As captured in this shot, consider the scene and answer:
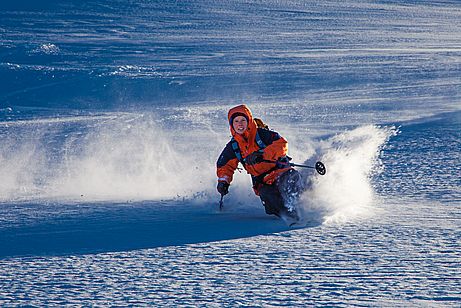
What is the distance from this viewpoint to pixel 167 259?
630 centimetres

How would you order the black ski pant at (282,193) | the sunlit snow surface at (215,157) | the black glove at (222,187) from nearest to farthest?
1. the sunlit snow surface at (215,157)
2. the black ski pant at (282,193)
3. the black glove at (222,187)

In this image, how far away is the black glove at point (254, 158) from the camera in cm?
771

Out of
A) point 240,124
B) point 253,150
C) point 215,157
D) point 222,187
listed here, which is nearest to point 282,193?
point 253,150

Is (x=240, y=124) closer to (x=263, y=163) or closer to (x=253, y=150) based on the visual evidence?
(x=253, y=150)

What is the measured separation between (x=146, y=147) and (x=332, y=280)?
7290 mm

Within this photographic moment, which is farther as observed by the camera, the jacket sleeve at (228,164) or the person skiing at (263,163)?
the jacket sleeve at (228,164)

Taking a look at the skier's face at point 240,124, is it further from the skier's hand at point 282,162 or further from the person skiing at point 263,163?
the skier's hand at point 282,162

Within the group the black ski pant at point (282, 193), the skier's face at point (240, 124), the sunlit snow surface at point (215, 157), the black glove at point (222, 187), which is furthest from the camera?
the black glove at point (222, 187)

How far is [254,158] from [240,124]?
346mm

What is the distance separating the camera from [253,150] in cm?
791

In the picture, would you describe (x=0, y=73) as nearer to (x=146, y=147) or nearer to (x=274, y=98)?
(x=274, y=98)

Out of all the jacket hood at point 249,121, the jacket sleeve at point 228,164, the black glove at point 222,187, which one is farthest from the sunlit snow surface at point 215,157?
the jacket hood at point 249,121

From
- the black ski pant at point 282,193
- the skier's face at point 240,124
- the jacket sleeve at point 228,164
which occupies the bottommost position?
the black ski pant at point 282,193

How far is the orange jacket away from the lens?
25.6 feet
